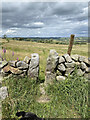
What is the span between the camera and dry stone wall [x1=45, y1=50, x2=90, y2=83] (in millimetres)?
5871

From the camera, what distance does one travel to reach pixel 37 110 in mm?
4156

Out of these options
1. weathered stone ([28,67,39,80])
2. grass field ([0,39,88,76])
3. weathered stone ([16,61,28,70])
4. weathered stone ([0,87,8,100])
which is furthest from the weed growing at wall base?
grass field ([0,39,88,76])

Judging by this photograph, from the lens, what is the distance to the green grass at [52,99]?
3.99 m

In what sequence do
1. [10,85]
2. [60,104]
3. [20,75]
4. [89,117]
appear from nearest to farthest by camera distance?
1. [89,117]
2. [60,104]
3. [10,85]
4. [20,75]

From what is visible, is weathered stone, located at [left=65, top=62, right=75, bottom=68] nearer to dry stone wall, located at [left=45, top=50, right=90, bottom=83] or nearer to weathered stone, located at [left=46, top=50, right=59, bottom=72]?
dry stone wall, located at [left=45, top=50, right=90, bottom=83]

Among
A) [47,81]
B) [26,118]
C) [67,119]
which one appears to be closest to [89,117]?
[67,119]

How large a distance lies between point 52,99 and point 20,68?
8.10 ft

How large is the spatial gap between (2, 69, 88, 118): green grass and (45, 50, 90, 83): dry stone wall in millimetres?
413

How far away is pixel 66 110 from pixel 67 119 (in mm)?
363

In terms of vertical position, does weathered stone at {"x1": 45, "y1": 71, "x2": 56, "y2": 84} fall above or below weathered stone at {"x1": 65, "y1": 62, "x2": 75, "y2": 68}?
below

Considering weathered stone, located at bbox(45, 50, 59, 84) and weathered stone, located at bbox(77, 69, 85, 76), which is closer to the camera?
weathered stone, located at bbox(45, 50, 59, 84)

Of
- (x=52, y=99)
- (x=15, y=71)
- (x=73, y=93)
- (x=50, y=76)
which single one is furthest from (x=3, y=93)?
(x=73, y=93)

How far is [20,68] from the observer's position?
5.88 meters

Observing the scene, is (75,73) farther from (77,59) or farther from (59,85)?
(59,85)
